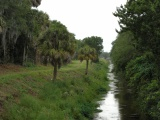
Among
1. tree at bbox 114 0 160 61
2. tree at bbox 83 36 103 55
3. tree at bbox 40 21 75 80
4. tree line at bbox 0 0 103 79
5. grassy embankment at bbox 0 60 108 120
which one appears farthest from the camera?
tree at bbox 83 36 103 55

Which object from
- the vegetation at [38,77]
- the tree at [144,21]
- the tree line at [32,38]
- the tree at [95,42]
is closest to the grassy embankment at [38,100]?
the vegetation at [38,77]

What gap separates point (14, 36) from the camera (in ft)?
Answer: 136

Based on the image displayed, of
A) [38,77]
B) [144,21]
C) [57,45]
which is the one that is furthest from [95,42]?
[144,21]

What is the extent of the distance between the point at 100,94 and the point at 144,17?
72.1 ft

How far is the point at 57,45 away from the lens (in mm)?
30125

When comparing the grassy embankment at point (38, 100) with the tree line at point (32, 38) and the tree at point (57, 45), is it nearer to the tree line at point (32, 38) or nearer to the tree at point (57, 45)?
the tree at point (57, 45)

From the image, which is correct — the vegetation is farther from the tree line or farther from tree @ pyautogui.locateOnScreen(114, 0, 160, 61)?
tree @ pyautogui.locateOnScreen(114, 0, 160, 61)

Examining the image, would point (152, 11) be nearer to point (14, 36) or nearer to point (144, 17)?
point (144, 17)

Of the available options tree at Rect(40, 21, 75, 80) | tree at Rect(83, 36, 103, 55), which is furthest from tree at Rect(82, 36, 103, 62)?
tree at Rect(40, 21, 75, 80)

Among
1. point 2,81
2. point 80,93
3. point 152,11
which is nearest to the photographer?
point 152,11

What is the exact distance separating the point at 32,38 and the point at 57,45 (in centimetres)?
1311

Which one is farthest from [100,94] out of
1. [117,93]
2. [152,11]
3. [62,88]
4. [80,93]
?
[152,11]

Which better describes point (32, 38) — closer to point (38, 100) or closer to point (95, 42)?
point (38, 100)

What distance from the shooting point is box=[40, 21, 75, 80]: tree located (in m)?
29.5
